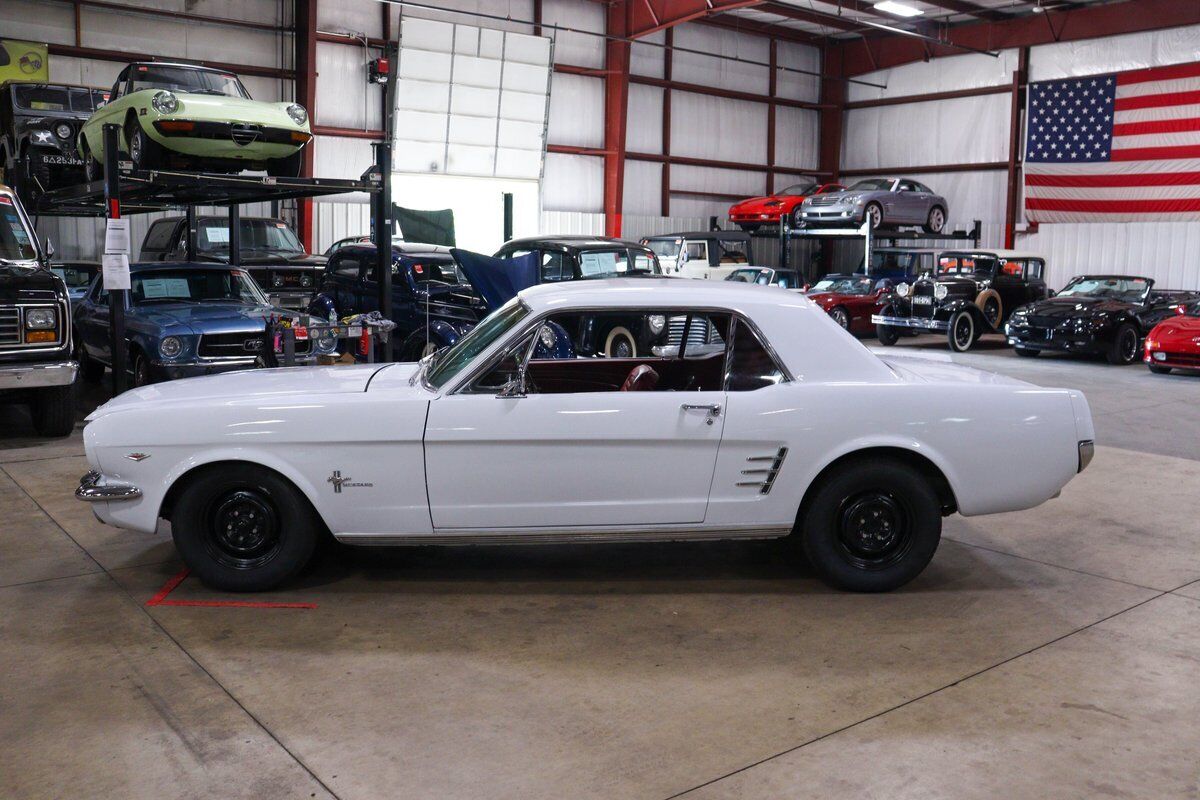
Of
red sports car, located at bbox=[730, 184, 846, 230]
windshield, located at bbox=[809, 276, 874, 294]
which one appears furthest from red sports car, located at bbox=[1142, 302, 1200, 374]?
red sports car, located at bbox=[730, 184, 846, 230]

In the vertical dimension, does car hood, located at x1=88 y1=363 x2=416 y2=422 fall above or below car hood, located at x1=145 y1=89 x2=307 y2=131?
below

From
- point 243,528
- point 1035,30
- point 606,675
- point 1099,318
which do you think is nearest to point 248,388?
point 243,528

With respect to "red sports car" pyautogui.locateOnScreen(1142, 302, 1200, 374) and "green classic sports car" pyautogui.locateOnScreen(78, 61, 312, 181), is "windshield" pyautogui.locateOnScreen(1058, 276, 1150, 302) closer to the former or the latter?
"red sports car" pyautogui.locateOnScreen(1142, 302, 1200, 374)

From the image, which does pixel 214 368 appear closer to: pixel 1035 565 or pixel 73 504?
pixel 73 504

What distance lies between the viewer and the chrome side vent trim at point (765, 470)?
181 inches

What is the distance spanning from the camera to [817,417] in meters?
4.58

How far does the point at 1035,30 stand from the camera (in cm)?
2427

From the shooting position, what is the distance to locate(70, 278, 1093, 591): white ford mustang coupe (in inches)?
177

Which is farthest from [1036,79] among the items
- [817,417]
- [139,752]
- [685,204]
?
[139,752]

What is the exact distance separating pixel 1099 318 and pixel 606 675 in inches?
549

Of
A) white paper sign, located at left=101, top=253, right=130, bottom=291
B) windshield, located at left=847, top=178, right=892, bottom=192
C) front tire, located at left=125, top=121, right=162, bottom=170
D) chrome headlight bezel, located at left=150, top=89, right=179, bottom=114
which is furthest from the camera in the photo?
windshield, located at left=847, top=178, right=892, bottom=192

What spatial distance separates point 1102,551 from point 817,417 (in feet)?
7.20

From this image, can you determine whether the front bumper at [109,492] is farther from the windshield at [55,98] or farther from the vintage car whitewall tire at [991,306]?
the vintage car whitewall tire at [991,306]

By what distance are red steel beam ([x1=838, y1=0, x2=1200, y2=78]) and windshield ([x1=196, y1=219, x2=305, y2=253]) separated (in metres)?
17.2
